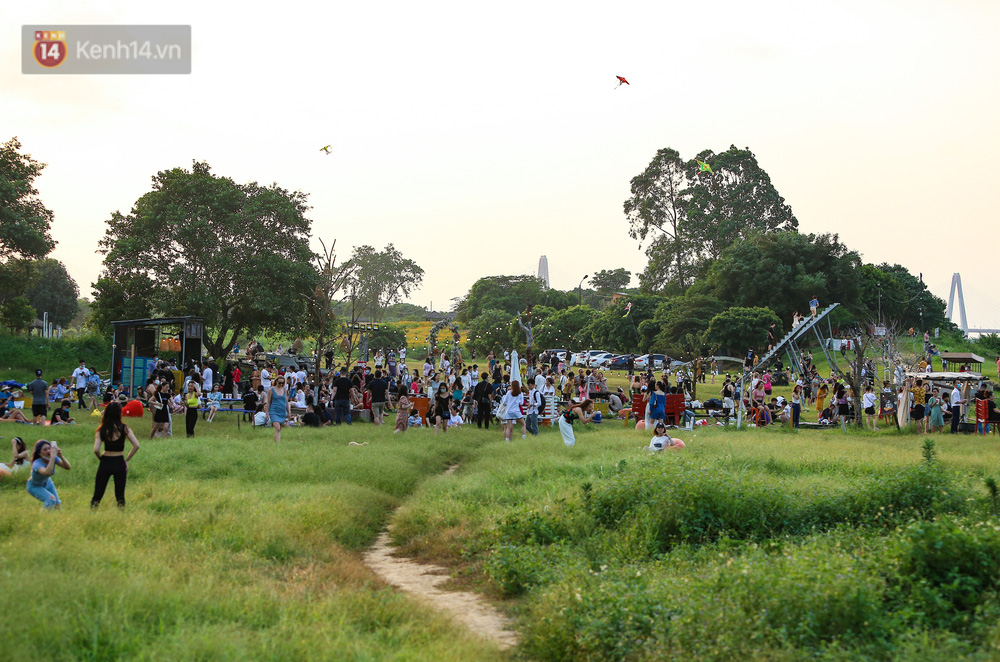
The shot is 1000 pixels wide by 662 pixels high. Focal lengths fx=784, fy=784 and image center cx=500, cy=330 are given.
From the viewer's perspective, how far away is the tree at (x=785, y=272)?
52781 mm

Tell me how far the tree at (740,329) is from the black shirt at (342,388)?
32.6 meters

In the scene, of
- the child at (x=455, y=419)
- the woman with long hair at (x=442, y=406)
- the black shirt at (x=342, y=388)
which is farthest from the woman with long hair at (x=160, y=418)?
the child at (x=455, y=419)

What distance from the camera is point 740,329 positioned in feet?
156

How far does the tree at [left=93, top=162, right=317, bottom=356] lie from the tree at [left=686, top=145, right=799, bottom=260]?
3946 cm

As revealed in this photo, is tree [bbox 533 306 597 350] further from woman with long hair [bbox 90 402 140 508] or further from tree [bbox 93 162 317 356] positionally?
woman with long hair [bbox 90 402 140 508]

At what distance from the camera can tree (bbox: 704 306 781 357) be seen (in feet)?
156

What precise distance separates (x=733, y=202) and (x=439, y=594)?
6345 centimetres

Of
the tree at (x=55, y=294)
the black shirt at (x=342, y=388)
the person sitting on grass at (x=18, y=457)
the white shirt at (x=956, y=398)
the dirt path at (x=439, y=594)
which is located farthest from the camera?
the tree at (x=55, y=294)

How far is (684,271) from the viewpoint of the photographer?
2667 inches

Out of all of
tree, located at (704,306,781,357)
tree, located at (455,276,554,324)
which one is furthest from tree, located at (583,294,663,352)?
tree, located at (455,276,554,324)

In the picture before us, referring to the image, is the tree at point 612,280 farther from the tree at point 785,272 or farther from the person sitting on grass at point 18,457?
the person sitting on grass at point 18,457

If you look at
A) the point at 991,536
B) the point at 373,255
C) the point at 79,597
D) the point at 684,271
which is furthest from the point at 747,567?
the point at 373,255

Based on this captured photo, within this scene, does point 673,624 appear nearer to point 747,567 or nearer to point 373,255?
point 747,567

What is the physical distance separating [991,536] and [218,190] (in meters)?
34.6
